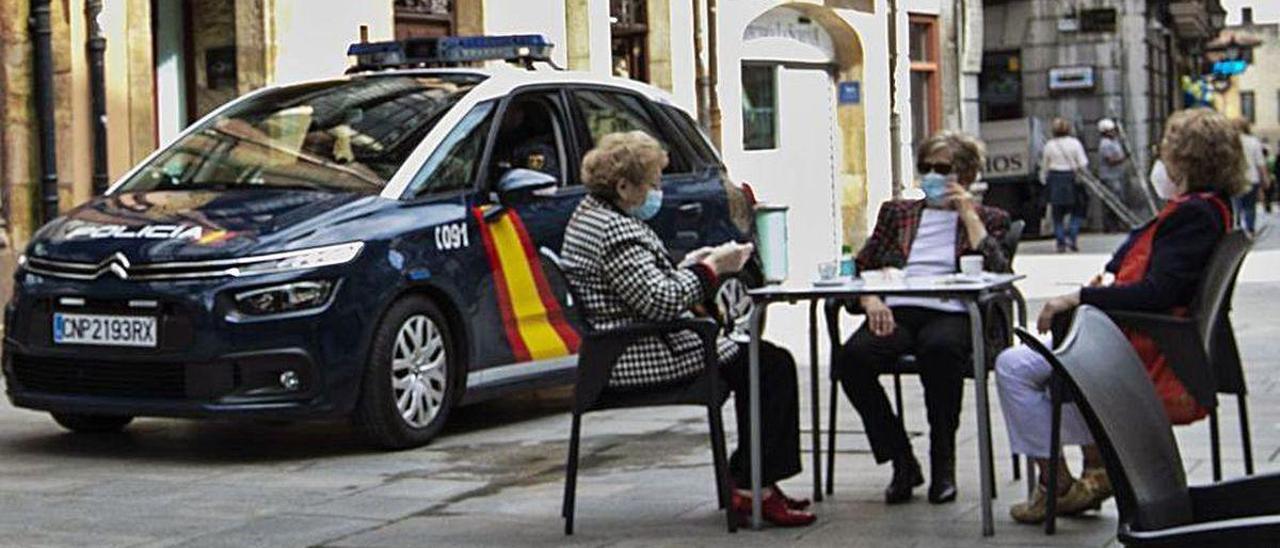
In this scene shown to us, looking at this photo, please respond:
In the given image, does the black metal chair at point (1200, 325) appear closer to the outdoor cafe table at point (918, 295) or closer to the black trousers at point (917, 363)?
the outdoor cafe table at point (918, 295)

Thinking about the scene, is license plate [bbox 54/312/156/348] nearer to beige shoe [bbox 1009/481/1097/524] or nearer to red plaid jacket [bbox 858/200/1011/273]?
red plaid jacket [bbox 858/200/1011/273]

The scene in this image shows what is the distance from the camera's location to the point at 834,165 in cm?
2881

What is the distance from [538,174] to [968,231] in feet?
9.24

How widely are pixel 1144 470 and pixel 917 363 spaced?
13.4 ft

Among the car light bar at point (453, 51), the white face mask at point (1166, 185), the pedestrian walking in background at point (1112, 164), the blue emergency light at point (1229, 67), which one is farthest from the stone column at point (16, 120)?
the blue emergency light at point (1229, 67)

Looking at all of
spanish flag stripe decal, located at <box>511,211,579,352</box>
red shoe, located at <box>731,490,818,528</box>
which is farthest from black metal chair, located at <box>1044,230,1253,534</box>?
spanish flag stripe decal, located at <box>511,211,579,352</box>

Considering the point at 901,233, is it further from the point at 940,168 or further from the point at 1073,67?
the point at 1073,67

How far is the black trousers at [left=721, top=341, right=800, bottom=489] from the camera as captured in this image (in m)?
8.10

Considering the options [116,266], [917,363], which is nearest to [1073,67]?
[116,266]

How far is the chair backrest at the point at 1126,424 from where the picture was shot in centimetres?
427

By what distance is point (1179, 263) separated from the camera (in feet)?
25.3

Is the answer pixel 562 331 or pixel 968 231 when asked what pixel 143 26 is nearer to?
pixel 562 331

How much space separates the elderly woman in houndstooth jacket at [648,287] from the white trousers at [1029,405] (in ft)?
2.47

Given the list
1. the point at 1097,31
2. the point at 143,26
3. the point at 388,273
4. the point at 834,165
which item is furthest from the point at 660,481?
the point at 1097,31
